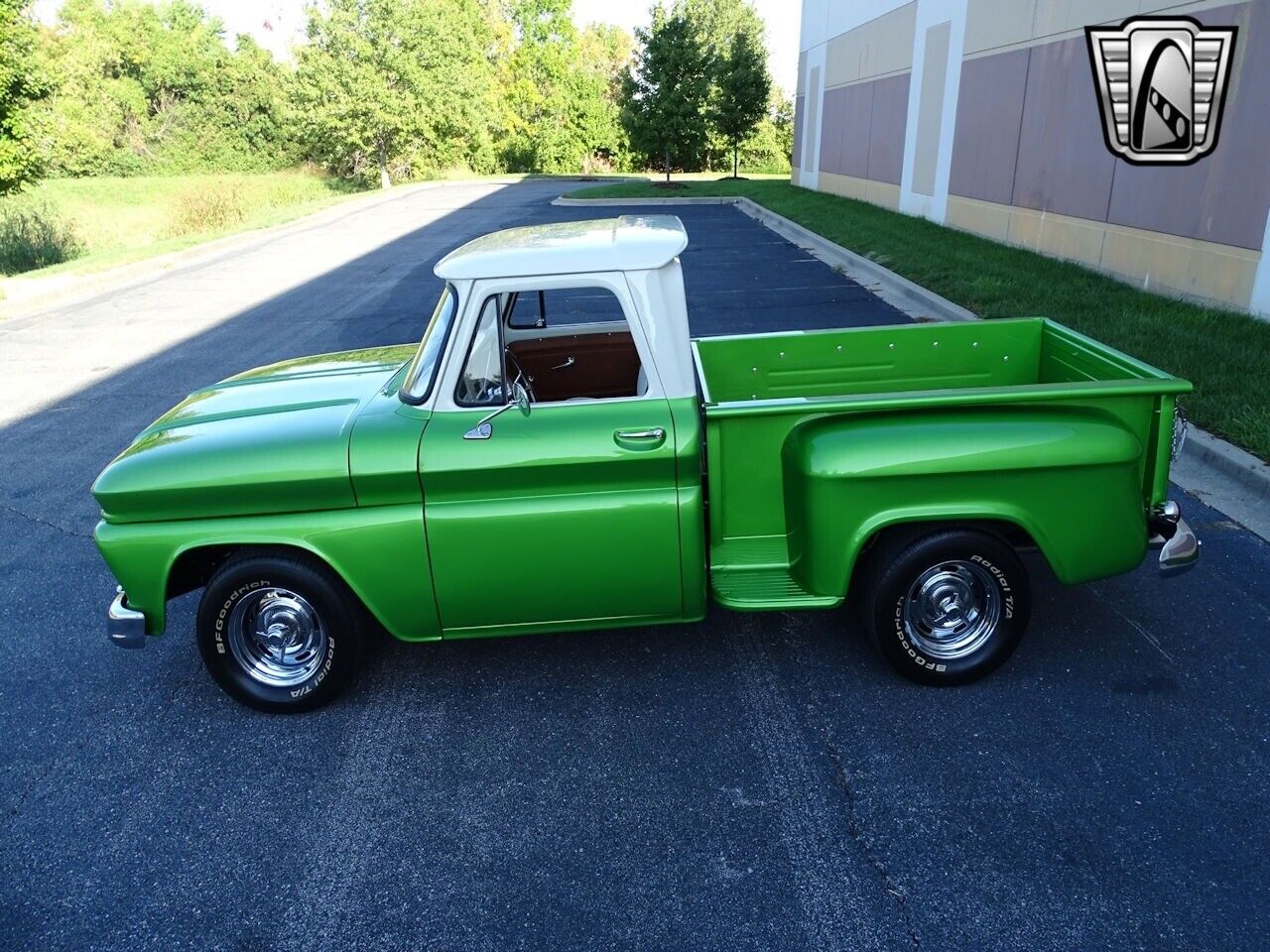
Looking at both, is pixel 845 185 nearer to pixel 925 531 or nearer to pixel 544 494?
pixel 925 531

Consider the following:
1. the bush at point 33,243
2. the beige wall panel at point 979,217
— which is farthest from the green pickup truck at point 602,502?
the bush at point 33,243

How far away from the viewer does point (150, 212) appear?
3194 centimetres

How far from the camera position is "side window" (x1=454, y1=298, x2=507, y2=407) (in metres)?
3.90

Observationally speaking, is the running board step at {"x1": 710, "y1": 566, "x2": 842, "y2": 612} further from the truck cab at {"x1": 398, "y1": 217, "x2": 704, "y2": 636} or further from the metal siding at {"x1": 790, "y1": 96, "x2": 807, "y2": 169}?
the metal siding at {"x1": 790, "y1": 96, "x2": 807, "y2": 169}

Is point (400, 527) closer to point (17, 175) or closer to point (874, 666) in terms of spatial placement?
point (874, 666)

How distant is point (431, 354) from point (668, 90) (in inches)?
Answer: 1359

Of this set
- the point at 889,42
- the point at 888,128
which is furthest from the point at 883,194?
the point at 889,42

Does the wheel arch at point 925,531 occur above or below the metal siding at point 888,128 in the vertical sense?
below

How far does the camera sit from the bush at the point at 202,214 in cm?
2595

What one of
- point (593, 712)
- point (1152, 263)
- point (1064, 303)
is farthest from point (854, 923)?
point (1152, 263)

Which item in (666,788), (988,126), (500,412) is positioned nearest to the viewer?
(666,788)

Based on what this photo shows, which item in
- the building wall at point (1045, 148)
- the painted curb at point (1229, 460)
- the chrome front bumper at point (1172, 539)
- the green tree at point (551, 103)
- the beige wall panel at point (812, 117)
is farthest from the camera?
the green tree at point (551, 103)

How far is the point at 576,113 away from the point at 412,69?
11072 millimetres

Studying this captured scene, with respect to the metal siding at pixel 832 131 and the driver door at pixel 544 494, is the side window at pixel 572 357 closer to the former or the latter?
the driver door at pixel 544 494
